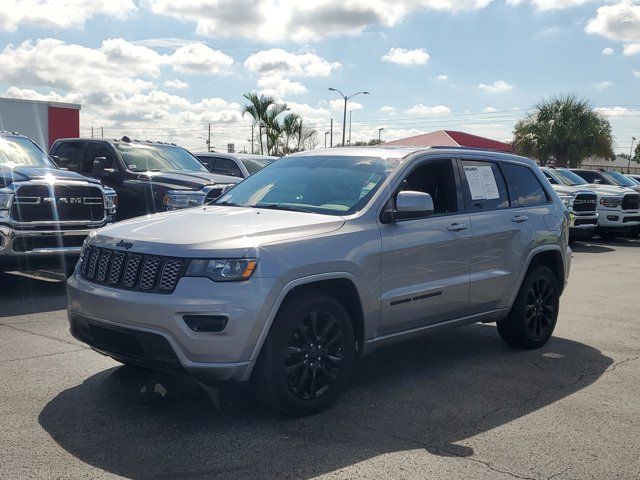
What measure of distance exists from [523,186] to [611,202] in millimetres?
13543

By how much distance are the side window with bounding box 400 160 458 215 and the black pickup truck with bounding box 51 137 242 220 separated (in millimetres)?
4958

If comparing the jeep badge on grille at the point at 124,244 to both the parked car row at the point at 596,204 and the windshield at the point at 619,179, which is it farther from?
the windshield at the point at 619,179

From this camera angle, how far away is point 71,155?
12367 millimetres

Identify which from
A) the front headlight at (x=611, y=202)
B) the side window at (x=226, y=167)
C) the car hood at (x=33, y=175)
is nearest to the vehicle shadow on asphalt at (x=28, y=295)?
the car hood at (x=33, y=175)

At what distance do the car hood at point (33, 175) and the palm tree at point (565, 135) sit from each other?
31.4 metres

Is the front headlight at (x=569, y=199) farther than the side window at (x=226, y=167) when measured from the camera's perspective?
Yes

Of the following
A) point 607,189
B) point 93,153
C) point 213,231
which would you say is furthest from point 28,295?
point 607,189

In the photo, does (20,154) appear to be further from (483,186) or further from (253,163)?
(483,186)

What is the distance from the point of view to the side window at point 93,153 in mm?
11835

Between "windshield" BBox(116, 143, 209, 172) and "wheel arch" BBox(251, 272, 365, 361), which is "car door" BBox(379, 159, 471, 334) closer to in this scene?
"wheel arch" BBox(251, 272, 365, 361)

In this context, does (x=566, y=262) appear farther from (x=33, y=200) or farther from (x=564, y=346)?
(x=33, y=200)

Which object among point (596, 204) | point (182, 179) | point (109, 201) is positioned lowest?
point (596, 204)

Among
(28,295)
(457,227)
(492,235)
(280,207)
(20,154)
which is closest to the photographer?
(280,207)

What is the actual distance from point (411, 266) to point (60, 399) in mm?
2599
